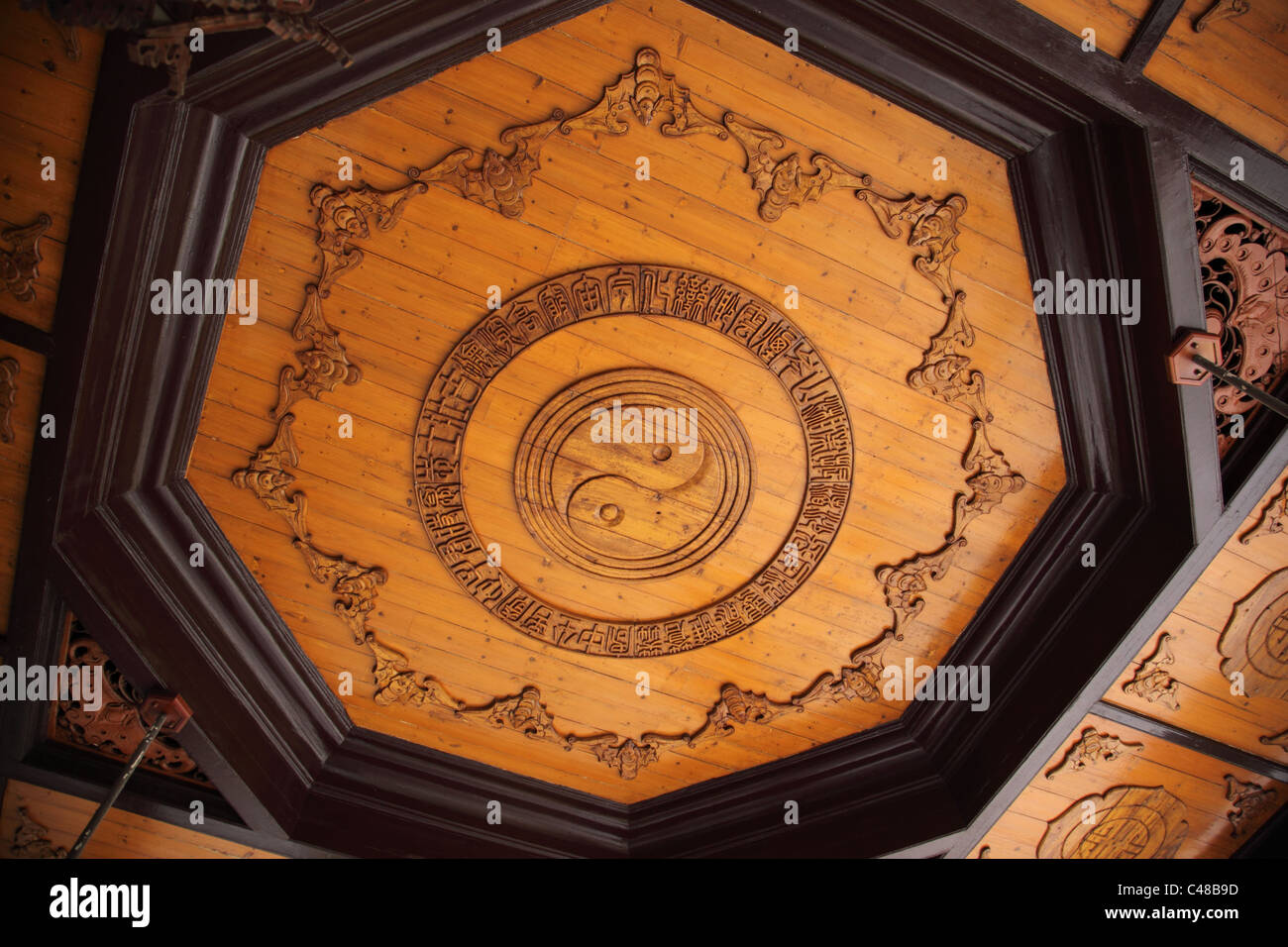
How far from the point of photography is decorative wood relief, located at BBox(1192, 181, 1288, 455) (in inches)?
121

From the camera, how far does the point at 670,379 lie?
3.63m

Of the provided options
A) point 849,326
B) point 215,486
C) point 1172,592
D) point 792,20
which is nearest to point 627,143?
point 792,20

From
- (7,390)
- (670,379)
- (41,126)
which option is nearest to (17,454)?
(7,390)

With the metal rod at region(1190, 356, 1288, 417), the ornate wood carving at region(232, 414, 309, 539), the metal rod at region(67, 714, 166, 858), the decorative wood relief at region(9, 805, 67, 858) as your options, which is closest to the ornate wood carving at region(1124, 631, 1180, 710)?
the metal rod at region(1190, 356, 1288, 417)

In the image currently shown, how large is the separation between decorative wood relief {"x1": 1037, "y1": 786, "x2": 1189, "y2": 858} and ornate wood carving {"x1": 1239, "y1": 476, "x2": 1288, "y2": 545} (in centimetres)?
136

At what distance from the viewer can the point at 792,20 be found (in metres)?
2.94

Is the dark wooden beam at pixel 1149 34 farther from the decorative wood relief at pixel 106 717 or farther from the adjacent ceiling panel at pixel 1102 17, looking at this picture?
the decorative wood relief at pixel 106 717

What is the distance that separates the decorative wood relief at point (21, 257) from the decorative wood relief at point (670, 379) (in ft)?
2.77

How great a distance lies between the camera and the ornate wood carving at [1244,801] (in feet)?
13.5

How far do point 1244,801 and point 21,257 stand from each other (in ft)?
17.8

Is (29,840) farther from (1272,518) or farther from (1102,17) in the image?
(1272,518)

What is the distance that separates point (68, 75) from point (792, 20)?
2.24 m

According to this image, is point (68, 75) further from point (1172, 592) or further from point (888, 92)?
point (1172, 592)

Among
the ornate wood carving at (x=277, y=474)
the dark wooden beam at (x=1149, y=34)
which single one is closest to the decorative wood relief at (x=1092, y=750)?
the dark wooden beam at (x=1149, y=34)
